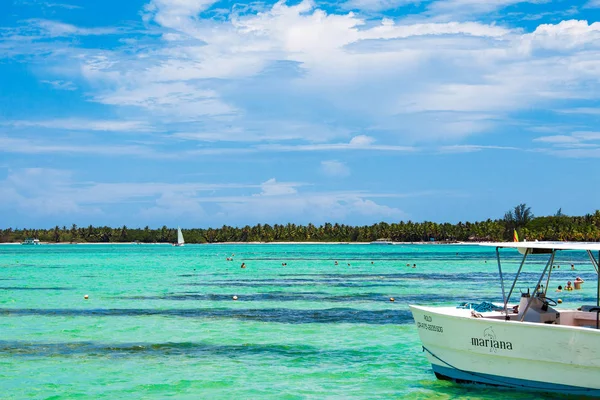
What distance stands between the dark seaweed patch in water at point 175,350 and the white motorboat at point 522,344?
5136mm

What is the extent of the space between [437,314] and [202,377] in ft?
22.1

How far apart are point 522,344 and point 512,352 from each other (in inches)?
14.5

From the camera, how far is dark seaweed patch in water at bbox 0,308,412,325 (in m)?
32.5

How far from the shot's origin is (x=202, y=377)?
2067cm

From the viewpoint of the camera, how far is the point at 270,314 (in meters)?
35.2

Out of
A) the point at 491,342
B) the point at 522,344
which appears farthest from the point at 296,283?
the point at 522,344

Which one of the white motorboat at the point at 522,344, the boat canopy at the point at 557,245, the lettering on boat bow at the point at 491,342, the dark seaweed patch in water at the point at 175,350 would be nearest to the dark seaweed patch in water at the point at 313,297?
the dark seaweed patch in water at the point at 175,350

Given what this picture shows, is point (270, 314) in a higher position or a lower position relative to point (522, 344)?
lower

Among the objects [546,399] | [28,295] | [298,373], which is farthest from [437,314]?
[28,295]

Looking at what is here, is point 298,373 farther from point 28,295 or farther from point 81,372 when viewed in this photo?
→ point 28,295

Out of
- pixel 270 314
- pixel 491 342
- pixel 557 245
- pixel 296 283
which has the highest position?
pixel 557 245

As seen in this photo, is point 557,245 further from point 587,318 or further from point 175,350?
point 175,350

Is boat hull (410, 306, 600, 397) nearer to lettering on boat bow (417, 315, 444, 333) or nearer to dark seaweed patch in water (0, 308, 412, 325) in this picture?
lettering on boat bow (417, 315, 444, 333)

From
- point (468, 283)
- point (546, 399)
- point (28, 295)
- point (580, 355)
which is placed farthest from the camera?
point (468, 283)
